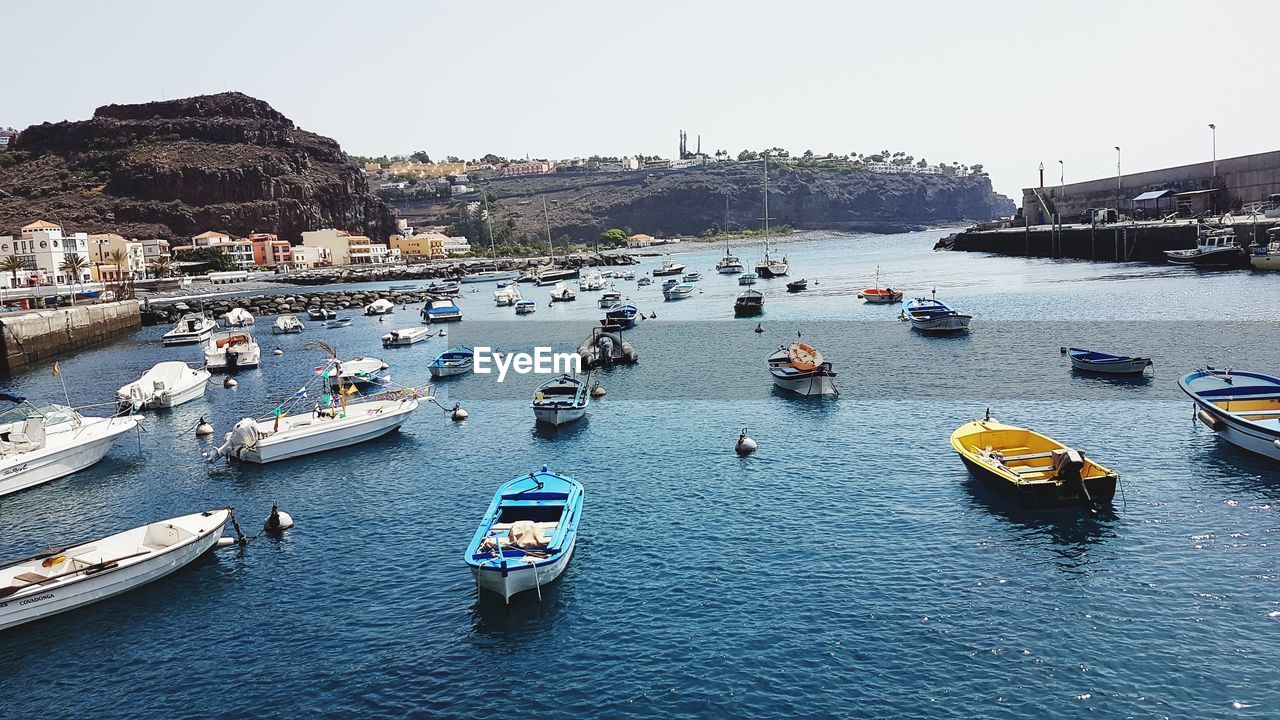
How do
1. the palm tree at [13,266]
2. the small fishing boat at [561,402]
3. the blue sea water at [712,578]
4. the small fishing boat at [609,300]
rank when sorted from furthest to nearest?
the palm tree at [13,266] < the small fishing boat at [609,300] < the small fishing boat at [561,402] < the blue sea water at [712,578]

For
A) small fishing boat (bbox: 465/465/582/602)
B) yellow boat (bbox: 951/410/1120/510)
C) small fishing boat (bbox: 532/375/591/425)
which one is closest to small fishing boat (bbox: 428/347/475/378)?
small fishing boat (bbox: 532/375/591/425)

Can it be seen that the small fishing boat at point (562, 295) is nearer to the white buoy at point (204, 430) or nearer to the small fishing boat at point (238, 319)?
the small fishing boat at point (238, 319)

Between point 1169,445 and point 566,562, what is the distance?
30637 millimetres

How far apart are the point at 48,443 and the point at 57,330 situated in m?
61.2

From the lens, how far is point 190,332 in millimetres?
98125

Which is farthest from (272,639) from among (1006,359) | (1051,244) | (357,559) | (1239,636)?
(1051,244)

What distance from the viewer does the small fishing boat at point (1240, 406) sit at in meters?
37.2

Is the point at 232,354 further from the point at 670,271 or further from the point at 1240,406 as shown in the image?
the point at 670,271

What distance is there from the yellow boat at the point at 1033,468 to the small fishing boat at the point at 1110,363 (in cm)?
2363

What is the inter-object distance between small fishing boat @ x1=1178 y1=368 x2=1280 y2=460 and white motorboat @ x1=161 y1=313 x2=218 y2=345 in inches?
3780

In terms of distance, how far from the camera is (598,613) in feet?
86.7

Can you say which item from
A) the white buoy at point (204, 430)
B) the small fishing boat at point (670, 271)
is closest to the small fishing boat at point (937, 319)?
the white buoy at point (204, 430)

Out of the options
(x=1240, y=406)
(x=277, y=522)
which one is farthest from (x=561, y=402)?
(x=1240, y=406)

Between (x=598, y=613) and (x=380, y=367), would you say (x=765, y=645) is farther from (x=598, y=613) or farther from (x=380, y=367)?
(x=380, y=367)
